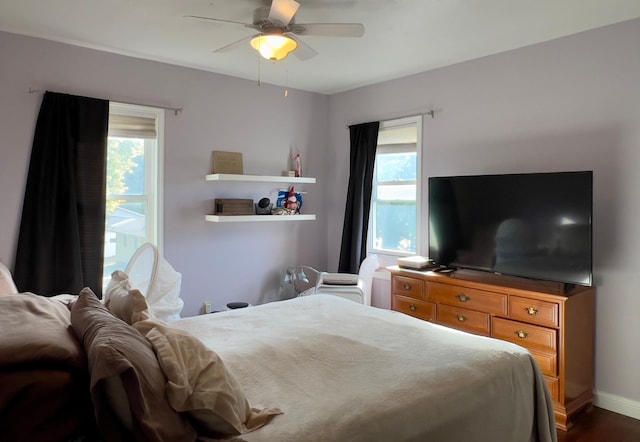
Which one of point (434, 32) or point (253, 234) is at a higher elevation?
point (434, 32)

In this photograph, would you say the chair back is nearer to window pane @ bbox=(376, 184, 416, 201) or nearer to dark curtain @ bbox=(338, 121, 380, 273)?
dark curtain @ bbox=(338, 121, 380, 273)

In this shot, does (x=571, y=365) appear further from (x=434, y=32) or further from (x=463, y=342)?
(x=434, y=32)

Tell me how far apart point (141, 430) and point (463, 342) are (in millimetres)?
1511

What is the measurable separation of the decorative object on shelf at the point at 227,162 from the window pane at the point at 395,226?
1.46m

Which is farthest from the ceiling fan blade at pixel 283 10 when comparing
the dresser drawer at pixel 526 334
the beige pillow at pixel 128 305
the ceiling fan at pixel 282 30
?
the dresser drawer at pixel 526 334

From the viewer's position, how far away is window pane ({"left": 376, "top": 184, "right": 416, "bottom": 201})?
433 cm

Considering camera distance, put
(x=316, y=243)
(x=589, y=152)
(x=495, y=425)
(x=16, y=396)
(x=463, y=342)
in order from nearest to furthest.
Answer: (x=16, y=396), (x=495, y=425), (x=463, y=342), (x=589, y=152), (x=316, y=243)

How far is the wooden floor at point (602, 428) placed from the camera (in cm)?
267

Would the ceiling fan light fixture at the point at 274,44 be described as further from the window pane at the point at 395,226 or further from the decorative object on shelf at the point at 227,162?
the window pane at the point at 395,226

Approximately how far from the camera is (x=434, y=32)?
3111 mm

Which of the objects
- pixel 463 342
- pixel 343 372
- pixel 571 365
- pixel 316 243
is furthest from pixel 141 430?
pixel 316 243

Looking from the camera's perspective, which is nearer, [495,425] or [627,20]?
[495,425]

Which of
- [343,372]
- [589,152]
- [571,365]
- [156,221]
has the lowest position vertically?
[571,365]

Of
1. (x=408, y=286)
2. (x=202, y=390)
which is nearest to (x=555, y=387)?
(x=408, y=286)
